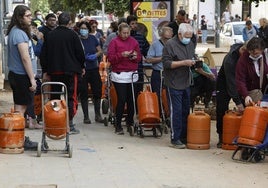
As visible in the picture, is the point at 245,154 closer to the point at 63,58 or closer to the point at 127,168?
the point at 127,168

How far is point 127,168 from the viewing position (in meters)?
8.32

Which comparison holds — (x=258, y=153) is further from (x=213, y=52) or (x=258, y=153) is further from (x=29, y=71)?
(x=213, y=52)

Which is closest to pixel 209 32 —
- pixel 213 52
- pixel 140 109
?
pixel 213 52

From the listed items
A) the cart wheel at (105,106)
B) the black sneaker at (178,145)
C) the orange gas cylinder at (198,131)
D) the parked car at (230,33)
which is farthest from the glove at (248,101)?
the parked car at (230,33)

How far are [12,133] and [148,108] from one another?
2636mm

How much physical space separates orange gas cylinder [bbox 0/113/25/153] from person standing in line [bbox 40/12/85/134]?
1.50 m

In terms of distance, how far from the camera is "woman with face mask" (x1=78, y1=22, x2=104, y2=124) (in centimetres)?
1217

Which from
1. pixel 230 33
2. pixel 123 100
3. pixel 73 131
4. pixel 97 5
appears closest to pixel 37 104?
pixel 73 131

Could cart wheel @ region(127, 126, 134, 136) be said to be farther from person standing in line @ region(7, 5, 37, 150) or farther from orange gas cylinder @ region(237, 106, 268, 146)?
orange gas cylinder @ region(237, 106, 268, 146)

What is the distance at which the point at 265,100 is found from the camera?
9.00 m

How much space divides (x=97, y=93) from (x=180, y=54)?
2.96m

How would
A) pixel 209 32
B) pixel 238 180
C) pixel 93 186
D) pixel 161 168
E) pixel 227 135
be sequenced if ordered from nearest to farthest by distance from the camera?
pixel 93 186, pixel 238 180, pixel 161 168, pixel 227 135, pixel 209 32

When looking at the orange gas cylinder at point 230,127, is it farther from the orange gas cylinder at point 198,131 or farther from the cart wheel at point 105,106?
the cart wheel at point 105,106

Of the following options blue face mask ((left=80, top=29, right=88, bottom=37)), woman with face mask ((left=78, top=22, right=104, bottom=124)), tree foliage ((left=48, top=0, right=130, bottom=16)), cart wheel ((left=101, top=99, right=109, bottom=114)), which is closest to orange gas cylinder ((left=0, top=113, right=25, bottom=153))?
woman with face mask ((left=78, top=22, right=104, bottom=124))
